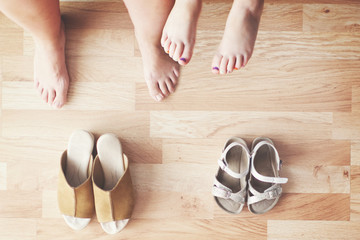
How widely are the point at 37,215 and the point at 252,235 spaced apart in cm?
73

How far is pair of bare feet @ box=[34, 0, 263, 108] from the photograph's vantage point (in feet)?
2.73

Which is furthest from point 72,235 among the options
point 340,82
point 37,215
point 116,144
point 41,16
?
point 340,82

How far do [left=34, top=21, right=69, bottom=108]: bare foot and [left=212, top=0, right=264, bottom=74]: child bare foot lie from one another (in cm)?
50

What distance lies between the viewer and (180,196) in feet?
3.67

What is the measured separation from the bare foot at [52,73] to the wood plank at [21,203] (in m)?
0.32

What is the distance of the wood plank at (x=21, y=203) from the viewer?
111cm

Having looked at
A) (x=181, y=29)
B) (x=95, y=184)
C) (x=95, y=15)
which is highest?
(x=181, y=29)

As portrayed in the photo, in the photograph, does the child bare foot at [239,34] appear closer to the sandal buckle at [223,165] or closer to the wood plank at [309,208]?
the sandal buckle at [223,165]

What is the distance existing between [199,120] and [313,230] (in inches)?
21.3

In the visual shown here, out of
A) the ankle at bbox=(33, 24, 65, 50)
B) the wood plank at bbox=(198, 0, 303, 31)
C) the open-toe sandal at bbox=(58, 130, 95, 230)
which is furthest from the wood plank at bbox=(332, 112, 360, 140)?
the ankle at bbox=(33, 24, 65, 50)

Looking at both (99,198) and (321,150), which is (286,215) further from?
(99,198)

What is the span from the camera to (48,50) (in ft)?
3.34

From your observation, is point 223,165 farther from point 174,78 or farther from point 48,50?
point 48,50

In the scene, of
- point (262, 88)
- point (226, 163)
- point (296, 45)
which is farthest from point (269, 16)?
point (226, 163)
